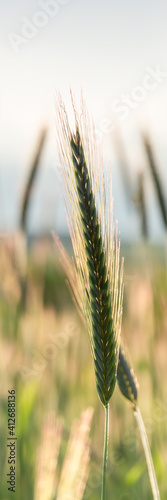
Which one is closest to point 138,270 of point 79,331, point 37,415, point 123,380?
point 79,331

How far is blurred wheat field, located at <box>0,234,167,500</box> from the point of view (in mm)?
888

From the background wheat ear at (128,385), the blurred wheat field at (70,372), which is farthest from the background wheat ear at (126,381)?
the blurred wheat field at (70,372)

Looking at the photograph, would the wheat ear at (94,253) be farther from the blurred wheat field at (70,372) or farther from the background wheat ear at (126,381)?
the blurred wheat field at (70,372)

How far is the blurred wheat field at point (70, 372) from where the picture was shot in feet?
2.91

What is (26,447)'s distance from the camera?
37.2 inches

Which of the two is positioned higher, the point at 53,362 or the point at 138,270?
the point at 138,270

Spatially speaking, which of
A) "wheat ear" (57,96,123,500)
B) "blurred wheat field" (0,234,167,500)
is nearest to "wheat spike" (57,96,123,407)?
"wheat ear" (57,96,123,500)

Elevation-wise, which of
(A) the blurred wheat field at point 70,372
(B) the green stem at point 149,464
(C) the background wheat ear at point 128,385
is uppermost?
(A) the blurred wheat field at point 70,372

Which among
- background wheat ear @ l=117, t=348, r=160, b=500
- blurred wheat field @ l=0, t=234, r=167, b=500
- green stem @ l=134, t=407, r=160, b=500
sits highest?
blurred wheat field @ l=0, t=234, r=167, b=500

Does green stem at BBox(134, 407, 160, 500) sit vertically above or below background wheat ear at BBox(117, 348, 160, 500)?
below

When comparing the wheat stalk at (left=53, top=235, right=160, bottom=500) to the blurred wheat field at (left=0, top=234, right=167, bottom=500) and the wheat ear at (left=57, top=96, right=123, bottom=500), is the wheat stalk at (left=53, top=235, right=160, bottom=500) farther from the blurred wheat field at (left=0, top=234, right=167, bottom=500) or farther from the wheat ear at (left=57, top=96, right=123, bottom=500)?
the blurred wheat field at (left=0, top=234, right=167, bottom=500)

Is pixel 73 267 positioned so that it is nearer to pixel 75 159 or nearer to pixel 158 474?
pixel 75 159

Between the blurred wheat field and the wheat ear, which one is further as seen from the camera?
the blurred wheat field

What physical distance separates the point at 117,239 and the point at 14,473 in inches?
23.0
